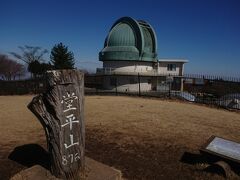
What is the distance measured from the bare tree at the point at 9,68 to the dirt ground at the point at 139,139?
50.7 metres

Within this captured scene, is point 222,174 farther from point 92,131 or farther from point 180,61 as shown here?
point 180,61

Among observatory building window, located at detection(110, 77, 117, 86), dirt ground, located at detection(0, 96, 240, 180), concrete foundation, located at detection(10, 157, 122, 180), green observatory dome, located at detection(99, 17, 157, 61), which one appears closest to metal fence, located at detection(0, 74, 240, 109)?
observatory building window, located at detection(110, 77, 117, 86)

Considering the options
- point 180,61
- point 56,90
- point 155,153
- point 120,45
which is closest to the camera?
point 56,90

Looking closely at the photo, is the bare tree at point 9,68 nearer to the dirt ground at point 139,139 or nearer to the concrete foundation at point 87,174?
the dirt ground at point 139,139

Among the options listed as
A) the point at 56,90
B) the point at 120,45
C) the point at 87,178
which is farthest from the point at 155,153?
the point at 120,45

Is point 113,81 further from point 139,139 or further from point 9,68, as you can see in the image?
point 9,68

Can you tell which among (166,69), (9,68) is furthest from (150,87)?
(9,68)

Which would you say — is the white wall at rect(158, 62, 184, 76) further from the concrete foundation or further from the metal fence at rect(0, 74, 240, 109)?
the concrete foundation

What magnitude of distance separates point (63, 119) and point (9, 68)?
6245 centimetres

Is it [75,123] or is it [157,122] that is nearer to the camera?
[75,123]

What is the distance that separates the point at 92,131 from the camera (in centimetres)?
760

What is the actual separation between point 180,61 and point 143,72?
9.09 metres

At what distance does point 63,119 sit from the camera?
12.3 ft

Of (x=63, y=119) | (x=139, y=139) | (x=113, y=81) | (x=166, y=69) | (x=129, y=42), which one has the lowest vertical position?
(x=139, y=139)
